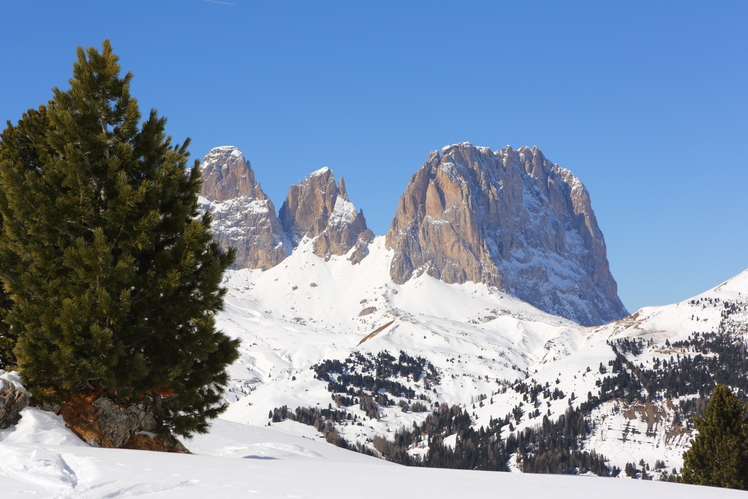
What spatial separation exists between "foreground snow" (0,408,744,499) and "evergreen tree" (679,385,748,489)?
30.2 metres

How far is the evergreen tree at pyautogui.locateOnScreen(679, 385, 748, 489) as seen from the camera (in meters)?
39.2

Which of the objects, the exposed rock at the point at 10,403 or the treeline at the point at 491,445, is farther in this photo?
the treeline at the point at 491,445

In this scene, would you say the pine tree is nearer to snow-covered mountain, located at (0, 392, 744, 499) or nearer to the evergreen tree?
snow-covered mountain, located at (0, 392, 744, 499)

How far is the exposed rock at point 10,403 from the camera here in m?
14.6

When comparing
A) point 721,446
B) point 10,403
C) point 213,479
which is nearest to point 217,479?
point 213,479

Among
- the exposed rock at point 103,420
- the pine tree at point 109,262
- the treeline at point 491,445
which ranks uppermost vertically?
the pine tree at point 109,262

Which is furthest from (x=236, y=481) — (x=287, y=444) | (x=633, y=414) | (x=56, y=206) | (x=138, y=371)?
(x=633, y=414)

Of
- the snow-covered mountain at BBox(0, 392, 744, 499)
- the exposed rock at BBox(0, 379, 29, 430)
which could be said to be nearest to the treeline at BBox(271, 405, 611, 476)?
the snow-covered mountain at BBox(0, 392, 744, 499)

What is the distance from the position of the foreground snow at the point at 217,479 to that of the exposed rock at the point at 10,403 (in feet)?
0.73

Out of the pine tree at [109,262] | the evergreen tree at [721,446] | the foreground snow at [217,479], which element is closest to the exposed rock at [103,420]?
the pine tree at [109,262]

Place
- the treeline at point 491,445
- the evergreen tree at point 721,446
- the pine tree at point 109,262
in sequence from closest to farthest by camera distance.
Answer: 1. the pine tree at point 109,262
2. the evergreen tree at point 721,446
3. the treeline at point 491,445

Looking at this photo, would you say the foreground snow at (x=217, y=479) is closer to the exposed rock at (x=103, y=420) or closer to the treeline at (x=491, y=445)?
the exposed rock at (x=103, y=420)

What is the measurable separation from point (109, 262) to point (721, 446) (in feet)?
136

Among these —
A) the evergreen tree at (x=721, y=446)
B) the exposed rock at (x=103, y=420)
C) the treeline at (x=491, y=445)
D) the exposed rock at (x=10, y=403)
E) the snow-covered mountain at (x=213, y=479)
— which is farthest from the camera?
the treeline at (x=491, y=445)
